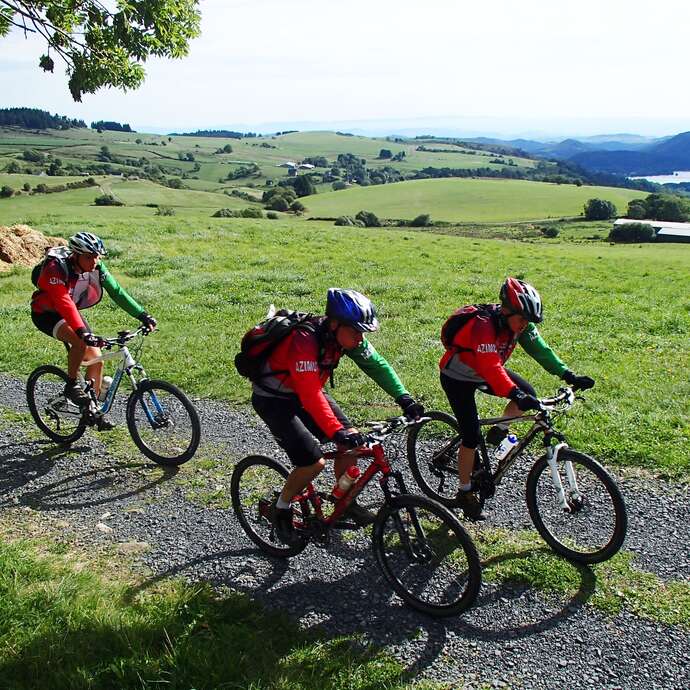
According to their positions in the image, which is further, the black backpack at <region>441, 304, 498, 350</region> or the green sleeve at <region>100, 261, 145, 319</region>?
the green sleeve at <region>100, 261, 145, 319</region>

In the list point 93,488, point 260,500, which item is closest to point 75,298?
point 93,488

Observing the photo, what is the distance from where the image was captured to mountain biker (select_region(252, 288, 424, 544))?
550 centimetres

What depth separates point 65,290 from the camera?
28.6 feet

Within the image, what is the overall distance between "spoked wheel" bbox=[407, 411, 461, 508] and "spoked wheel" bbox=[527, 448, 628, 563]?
1.13 metres

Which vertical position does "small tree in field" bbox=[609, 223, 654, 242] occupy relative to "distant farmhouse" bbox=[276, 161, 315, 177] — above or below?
below

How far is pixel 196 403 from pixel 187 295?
8.95 meters

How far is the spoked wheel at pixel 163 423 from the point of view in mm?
8648

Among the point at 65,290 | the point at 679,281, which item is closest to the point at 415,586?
the point at 65,290

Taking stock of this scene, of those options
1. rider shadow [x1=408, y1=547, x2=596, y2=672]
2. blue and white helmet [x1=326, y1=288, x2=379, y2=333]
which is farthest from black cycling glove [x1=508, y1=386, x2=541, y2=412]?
rider shadow [x1=408, y1=547, x2=596, y2=672]

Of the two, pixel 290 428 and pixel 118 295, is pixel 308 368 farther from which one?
pixel 118 295

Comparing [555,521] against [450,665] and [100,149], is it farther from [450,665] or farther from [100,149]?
[100,149]

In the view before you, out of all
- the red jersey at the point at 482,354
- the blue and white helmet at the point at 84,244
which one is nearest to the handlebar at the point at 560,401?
the red jersey at the point at 482,354

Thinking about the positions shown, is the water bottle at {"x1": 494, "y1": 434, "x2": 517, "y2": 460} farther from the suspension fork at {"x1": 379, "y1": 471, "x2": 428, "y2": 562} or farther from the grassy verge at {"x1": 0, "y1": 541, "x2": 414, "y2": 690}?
the grassy verge at {"x1": 0, "y1": 541, "x2": 414, "y2": 690}

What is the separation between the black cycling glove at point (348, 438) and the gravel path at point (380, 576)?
5.48ft
